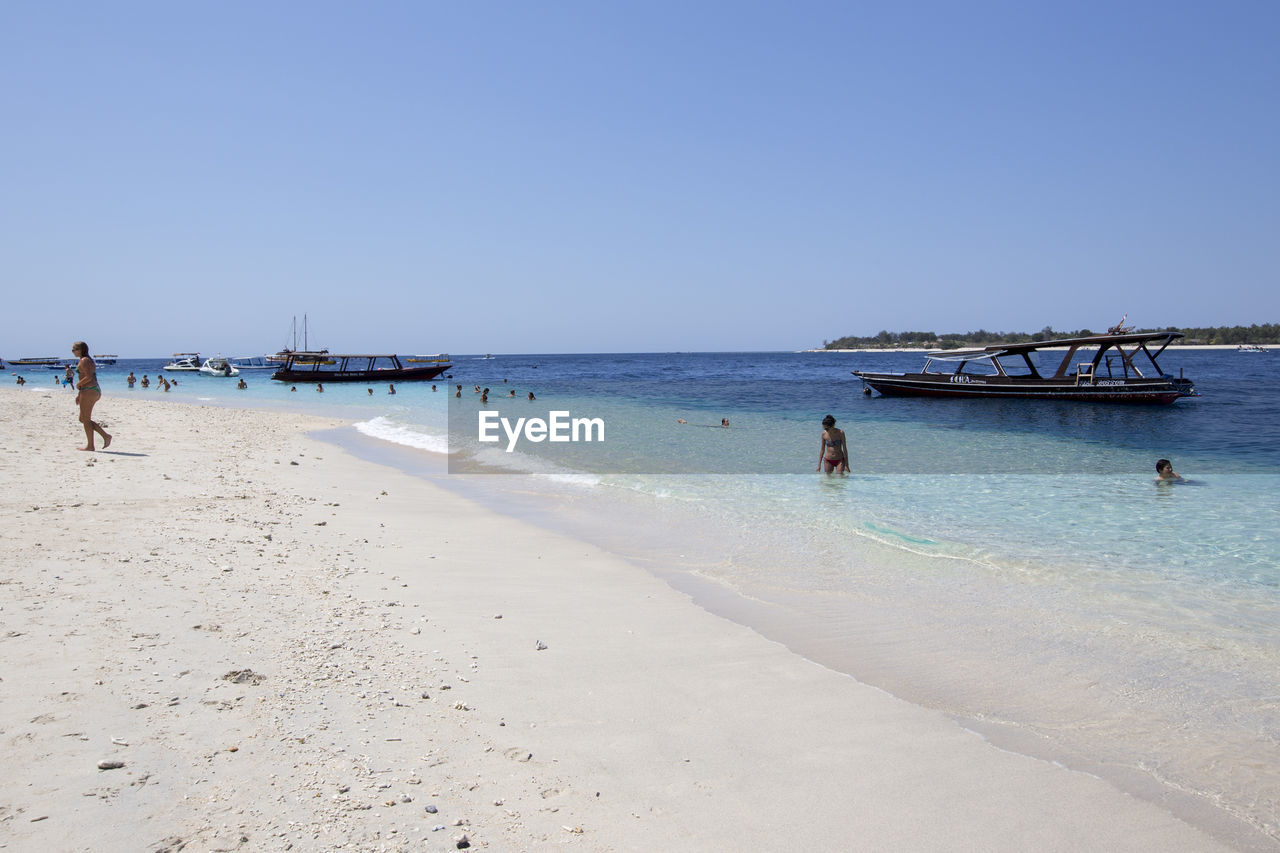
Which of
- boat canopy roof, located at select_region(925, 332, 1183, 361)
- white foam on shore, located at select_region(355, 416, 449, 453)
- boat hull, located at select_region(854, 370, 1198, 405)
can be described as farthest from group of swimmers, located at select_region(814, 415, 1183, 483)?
boat hull, located at select_region(854, 370, 1198, 405)

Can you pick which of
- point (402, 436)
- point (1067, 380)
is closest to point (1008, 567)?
point (402, 436)

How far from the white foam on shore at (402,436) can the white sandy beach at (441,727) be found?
12.8 metres

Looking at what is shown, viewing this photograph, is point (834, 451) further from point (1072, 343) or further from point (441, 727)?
point (1072, 343)

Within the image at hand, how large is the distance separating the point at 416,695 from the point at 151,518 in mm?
5574

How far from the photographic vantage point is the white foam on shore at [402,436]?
19806 millimetres

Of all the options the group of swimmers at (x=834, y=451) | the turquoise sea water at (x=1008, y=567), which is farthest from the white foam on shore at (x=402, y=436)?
the group of swimmers at (x=834, y=451)

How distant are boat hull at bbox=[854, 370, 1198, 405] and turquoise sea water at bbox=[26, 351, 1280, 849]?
11883 mm

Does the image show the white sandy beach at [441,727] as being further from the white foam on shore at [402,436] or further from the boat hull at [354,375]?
the boat hull at [354,375]

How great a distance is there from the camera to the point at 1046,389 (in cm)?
3359

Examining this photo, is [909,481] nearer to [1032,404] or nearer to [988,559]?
[988,559]

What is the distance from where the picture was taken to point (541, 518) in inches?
408

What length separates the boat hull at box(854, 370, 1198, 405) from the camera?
31891mm

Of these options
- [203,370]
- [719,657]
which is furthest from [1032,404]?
[203,370]

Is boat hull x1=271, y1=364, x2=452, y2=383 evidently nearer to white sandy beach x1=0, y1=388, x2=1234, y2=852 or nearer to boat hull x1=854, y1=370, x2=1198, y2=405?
boat hull x1=854, y1=370, x2=1198, y2=405
